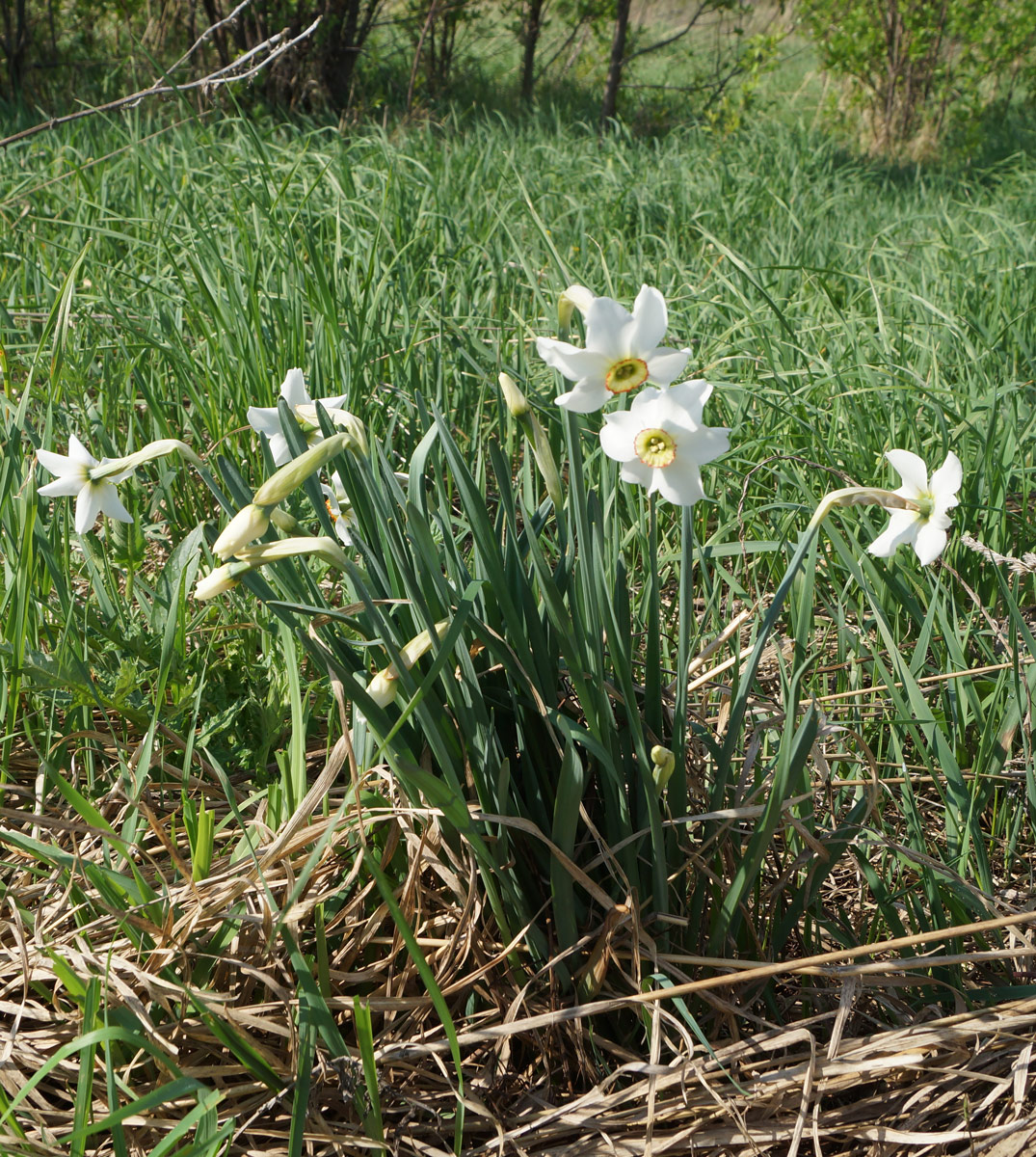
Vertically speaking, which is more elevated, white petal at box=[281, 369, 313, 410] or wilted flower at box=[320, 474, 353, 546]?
white petal at box=[281, 369, 313, 410]

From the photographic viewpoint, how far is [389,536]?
0.84m

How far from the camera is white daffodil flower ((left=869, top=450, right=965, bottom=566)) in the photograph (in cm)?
81

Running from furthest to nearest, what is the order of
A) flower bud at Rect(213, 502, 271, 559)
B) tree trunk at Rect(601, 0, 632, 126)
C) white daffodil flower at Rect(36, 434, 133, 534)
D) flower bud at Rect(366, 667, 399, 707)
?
tree trunk at Rect(601, 0, 632, 126) → white daffodil flower at Rect(36, 434, 133, 534) → flower bud at Rect(366, 667, 399, 707) → flower bud at Rect(213, 502, 271, 559)

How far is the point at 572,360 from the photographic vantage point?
732 millimetres

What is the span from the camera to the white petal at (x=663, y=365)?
73cm

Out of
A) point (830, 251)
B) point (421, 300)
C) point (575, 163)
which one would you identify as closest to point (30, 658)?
point (421, 300)

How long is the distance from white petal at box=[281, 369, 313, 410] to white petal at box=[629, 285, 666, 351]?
0.35 meters

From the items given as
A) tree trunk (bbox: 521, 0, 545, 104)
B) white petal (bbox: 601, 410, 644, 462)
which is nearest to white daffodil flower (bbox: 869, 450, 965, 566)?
white petal (bbox: 601, 410, 644, 462)

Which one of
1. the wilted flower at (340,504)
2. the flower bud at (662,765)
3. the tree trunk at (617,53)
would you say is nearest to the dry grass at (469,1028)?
the flower bud at (662,765)

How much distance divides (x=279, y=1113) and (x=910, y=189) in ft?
18.4

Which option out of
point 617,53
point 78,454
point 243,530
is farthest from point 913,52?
point 243,530

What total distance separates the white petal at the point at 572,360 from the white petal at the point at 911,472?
0.29 m

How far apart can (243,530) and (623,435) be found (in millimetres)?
301

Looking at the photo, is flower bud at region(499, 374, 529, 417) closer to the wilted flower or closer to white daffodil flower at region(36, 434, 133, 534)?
the wilted flower
